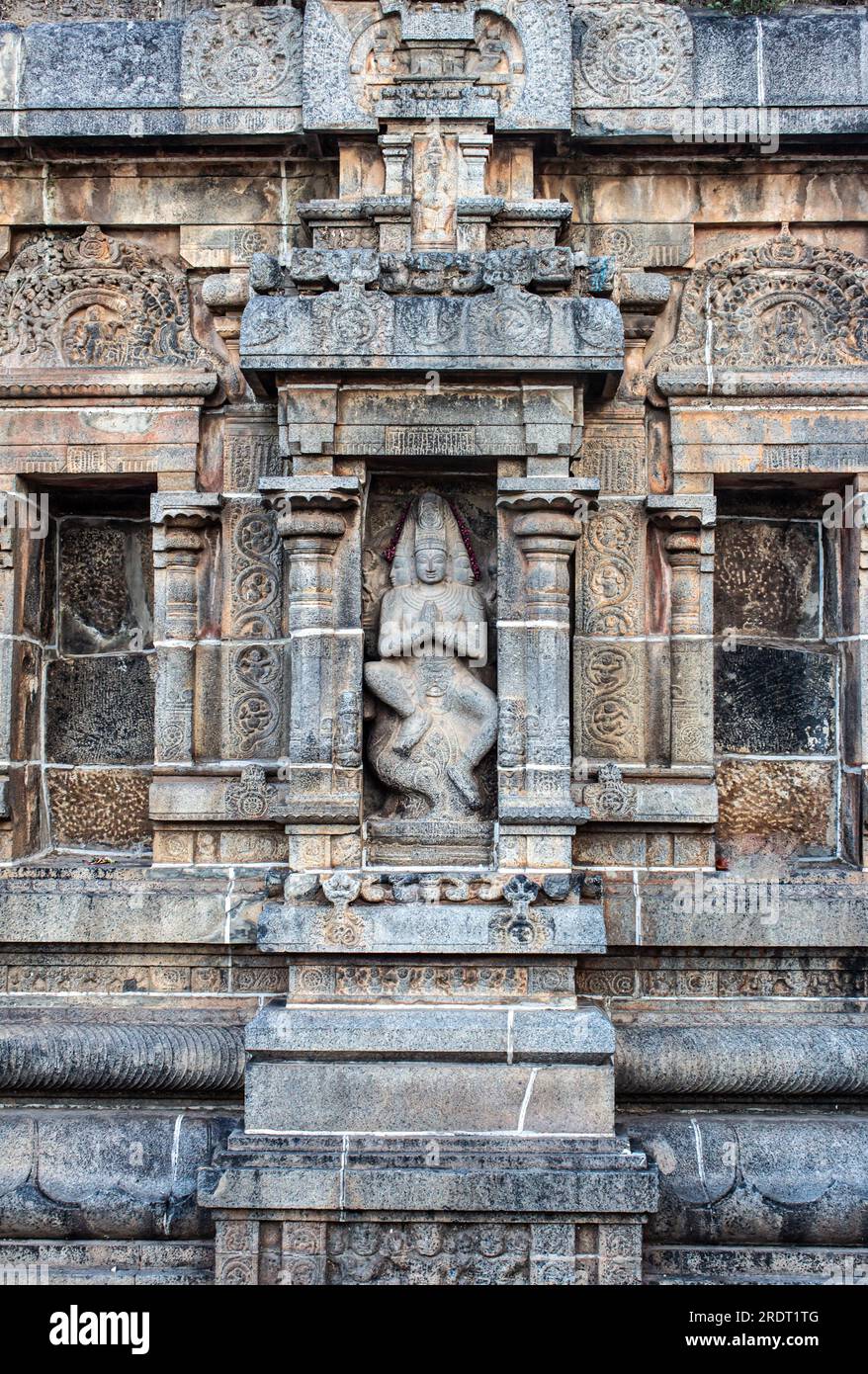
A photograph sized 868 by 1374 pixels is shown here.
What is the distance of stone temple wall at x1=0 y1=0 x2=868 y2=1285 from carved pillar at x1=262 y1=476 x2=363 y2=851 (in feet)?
0.09

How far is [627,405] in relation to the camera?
7.55m

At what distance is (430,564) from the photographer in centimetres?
697

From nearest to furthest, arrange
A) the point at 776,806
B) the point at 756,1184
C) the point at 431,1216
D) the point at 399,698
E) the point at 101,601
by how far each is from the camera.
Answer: the point at 431,1216, the point at 756,1184, the point at 399,698, the point at 776,806, the point at 101,601

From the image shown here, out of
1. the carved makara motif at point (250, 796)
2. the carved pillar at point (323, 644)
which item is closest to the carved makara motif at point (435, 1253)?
the carved pillar at point (323, 644)

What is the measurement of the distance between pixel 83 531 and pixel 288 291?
2261 millimetres

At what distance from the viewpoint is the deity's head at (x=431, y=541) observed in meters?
6.98

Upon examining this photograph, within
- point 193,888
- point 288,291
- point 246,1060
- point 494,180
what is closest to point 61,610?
point 193,888

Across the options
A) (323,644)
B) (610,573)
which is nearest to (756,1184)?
(610,573)

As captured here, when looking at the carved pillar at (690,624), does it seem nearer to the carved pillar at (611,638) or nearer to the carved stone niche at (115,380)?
the carved pillar at (611,638)

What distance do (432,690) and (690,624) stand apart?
1660 mm

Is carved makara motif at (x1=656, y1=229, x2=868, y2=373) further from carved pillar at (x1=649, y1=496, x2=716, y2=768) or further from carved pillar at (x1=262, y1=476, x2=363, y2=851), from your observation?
carved pillar at (x1=262, y1=476, x2=363, y2=851)

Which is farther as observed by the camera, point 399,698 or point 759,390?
point 759,390

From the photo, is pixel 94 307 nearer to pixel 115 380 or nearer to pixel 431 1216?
pixel 115 380

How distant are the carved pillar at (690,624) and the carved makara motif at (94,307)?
3.04m
